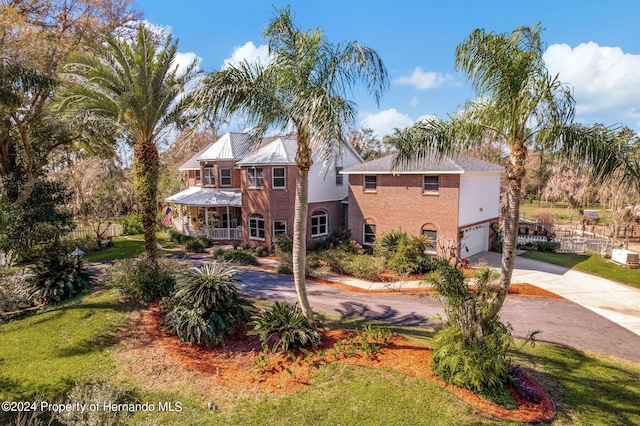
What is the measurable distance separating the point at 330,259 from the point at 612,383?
1373cm

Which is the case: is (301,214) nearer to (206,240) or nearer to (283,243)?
(283,243)

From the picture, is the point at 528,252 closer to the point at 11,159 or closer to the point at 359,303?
the point at 359,303

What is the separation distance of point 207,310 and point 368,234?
15396 mm

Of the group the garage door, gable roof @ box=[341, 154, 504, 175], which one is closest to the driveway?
the garage door

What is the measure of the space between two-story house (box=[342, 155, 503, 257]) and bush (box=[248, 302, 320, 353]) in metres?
11.9

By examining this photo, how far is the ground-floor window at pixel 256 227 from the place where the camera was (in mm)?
25516

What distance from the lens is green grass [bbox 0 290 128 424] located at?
8.37m

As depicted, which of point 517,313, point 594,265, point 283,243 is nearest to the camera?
point 517,313

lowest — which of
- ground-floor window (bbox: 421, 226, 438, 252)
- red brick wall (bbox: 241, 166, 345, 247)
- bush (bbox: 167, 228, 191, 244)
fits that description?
bush (bbox: 167, 228, 191, 244)

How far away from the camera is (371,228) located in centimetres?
2417

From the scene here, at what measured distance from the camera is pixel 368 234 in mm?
24375

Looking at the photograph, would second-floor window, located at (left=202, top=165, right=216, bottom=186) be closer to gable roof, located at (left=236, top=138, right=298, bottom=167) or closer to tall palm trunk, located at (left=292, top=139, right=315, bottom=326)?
gable roof, located at (left=236, top=138, right=298, bottom=167)

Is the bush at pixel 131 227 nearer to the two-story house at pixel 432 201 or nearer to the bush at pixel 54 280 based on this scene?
the bush at pixel 54 280

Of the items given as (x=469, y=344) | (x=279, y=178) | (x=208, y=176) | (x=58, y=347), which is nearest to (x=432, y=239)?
(x=279, y=178)
